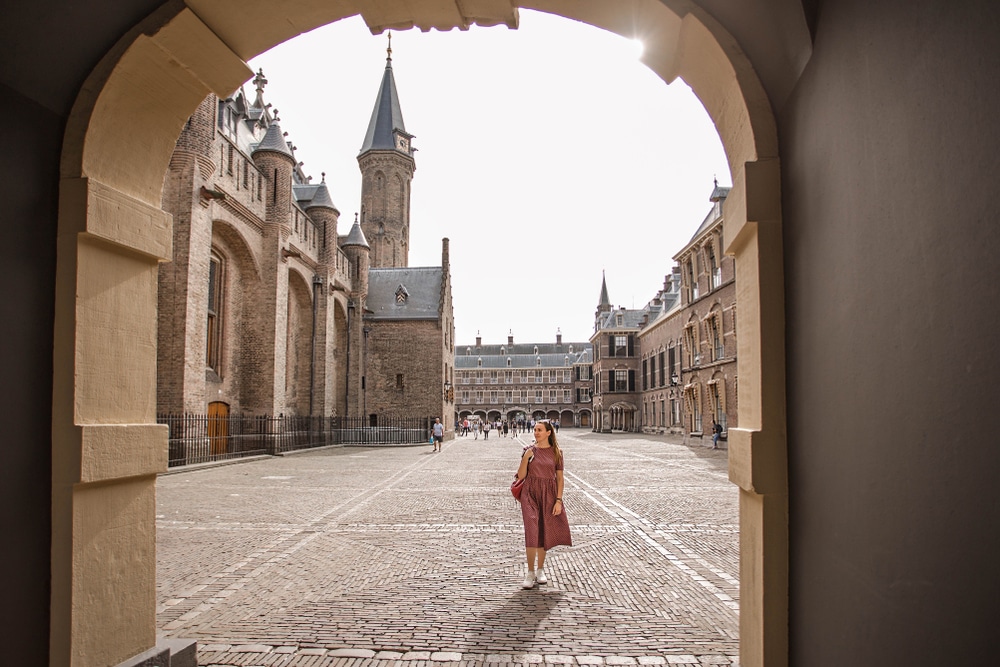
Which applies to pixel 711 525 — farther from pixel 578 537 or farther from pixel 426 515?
pixel 426 515

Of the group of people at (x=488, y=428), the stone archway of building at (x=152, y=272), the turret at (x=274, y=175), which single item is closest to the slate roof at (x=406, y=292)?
the group of people at (x=488, y=428)

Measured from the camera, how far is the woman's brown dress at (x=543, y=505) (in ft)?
18.6

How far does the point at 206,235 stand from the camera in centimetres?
1980

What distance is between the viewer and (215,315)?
23578 millimetres

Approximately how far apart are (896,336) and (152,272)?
12.0ft

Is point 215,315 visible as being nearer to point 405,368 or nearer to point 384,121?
point 405,368

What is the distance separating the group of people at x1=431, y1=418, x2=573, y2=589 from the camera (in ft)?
18.5

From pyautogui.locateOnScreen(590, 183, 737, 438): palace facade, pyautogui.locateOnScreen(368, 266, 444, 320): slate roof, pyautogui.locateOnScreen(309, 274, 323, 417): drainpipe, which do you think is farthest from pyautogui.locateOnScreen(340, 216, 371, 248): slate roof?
pyautogui.locateOnScreen(590, 183, 737, 438): palace facade

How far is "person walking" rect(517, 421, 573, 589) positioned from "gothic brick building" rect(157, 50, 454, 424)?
15.1 m

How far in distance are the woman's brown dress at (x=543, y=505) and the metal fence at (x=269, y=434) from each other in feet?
27.7

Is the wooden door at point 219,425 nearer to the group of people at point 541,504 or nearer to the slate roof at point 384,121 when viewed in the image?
the group of people at point 541,504

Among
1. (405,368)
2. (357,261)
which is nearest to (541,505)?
(405,368)

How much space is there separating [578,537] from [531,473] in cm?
254

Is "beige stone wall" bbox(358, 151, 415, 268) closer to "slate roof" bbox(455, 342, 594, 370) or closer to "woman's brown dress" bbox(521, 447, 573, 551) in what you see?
"slate roof" bbox(455, 342, 594, 370)
